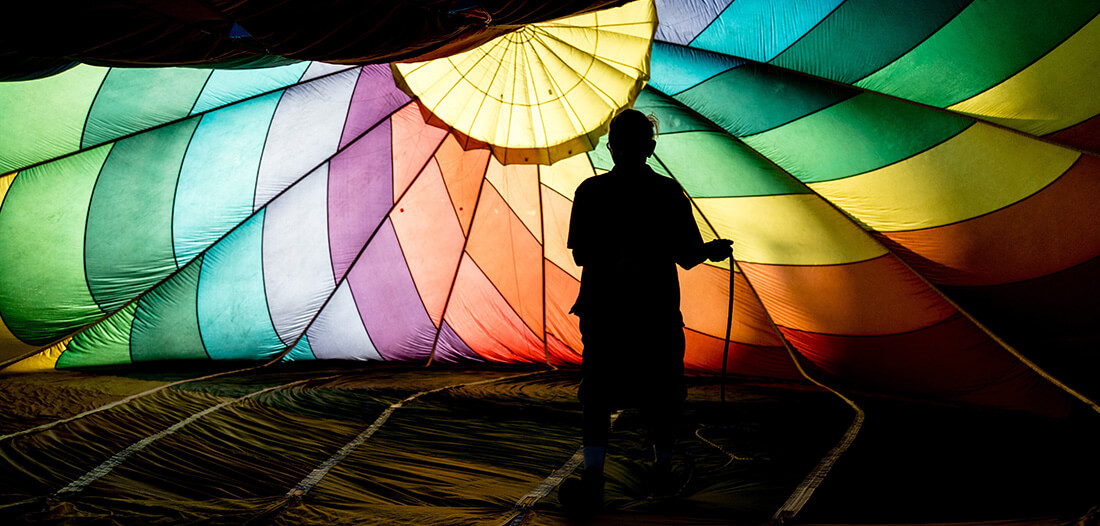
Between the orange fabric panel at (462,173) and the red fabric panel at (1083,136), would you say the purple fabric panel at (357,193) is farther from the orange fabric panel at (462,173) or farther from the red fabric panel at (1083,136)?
the red fabric panel at (1083,136)

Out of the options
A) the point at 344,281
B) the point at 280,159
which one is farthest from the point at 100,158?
the point at 344,281

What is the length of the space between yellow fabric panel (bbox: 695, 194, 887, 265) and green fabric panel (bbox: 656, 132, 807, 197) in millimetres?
45

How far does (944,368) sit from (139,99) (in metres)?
3.91

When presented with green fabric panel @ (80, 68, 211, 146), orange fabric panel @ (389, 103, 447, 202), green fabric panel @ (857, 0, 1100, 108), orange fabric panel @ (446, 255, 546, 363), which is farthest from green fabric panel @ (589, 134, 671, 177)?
green fabric panel @ (80, 68, 211, 146)

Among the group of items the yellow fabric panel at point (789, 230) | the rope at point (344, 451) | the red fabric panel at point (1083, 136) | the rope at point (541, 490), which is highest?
the red fabric panel at point (1083, 136)

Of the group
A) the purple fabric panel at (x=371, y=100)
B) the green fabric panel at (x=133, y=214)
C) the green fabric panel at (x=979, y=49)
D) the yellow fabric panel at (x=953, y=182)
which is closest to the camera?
the green fabric panel at (x=979, y=49)

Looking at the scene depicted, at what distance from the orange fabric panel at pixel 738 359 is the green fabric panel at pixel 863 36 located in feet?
4.83

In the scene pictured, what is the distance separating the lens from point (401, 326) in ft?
13.8

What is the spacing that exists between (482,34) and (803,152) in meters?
1.62

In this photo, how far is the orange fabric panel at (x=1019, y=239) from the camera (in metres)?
2.73

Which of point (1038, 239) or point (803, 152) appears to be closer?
point (1038, 239)

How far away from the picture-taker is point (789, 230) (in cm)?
347

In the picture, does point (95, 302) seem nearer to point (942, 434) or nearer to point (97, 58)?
point (97, 58)

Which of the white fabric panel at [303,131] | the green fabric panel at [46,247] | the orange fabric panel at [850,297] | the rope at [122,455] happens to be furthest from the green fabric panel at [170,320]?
the orange fabric panel at [850,297]
